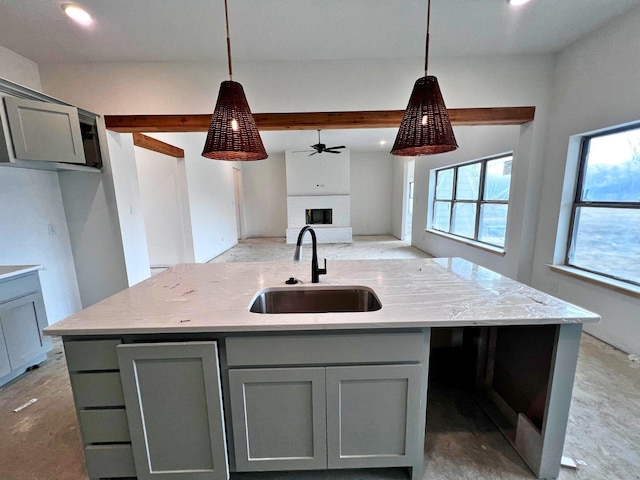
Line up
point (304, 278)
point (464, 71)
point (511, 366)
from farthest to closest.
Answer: point (464, 71)
point (304, 278)
point (511, 366)

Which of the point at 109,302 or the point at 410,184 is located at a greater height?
the point at 410,184

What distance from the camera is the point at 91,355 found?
1119mm

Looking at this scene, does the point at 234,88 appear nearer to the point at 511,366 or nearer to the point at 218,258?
the point at 511,366

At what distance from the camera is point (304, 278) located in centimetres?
169

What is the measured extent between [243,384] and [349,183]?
7.73 metres

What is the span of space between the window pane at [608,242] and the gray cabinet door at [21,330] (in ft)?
16.5

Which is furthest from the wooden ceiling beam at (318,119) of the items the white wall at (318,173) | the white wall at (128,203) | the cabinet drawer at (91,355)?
the white wall at (318,173)

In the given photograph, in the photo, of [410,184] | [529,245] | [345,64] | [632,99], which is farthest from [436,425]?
[410,184]

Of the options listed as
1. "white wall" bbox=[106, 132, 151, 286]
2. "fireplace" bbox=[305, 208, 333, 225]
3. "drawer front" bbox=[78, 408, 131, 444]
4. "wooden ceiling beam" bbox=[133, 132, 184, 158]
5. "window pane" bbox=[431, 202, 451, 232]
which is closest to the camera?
"drawer front" bbox=[78, 408, 131, 444]

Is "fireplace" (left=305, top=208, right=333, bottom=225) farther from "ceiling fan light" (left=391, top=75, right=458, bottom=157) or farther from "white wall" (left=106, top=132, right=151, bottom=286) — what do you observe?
"ceiling fan light" (left=391, top=75, right=458, bottom=157)

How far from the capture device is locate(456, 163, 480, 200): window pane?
14.7 ft


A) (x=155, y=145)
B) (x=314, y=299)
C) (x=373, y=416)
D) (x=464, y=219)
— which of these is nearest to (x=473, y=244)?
(x=464, y=219)

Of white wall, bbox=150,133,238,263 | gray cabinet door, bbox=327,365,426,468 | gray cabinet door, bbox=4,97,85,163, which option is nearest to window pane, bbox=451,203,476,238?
→ gray cabinet door, bbox=327,365,426,468

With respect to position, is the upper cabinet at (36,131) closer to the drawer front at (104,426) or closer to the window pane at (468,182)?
the drawer front at (104,426)
